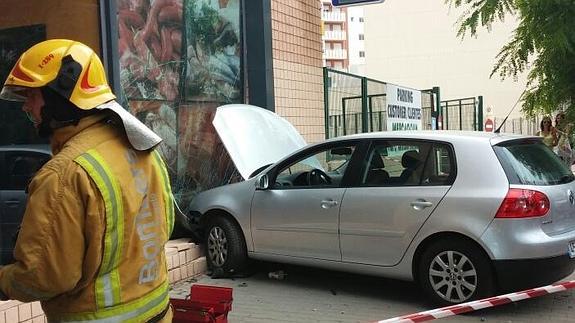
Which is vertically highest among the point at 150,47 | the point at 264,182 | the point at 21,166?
the point at 150,47

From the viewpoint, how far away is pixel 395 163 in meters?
5.92

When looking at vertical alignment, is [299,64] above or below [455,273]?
above

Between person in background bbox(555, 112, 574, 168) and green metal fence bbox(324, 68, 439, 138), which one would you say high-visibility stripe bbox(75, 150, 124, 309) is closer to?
person in background bbox(555, 112, 574, 168)

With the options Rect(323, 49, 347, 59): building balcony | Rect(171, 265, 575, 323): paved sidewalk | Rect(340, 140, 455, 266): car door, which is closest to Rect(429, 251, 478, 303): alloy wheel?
Rect(171, 265, 575, 323): paved sidewalk

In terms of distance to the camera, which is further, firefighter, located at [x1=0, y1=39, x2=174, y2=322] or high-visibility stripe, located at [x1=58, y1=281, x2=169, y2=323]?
high-visibility stripe, located at [x1=58, y1=281, x2=169, y2=323]

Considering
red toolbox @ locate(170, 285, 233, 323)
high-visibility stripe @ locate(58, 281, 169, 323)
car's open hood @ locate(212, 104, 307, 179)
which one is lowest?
red toolbox @ locate(170, 285, 233, 323)

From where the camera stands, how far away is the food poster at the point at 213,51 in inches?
322

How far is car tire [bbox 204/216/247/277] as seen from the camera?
256 inches

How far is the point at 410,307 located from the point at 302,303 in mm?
974

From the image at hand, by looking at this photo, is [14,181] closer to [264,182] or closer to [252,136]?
[264,182]

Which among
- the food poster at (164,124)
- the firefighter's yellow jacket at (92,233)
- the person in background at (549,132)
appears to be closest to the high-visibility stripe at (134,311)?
the firefighter's yellow jacket at (92,233)

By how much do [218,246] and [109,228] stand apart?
15.6ft

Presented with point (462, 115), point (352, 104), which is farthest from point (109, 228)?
point (462, 115)

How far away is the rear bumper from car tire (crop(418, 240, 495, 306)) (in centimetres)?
10
